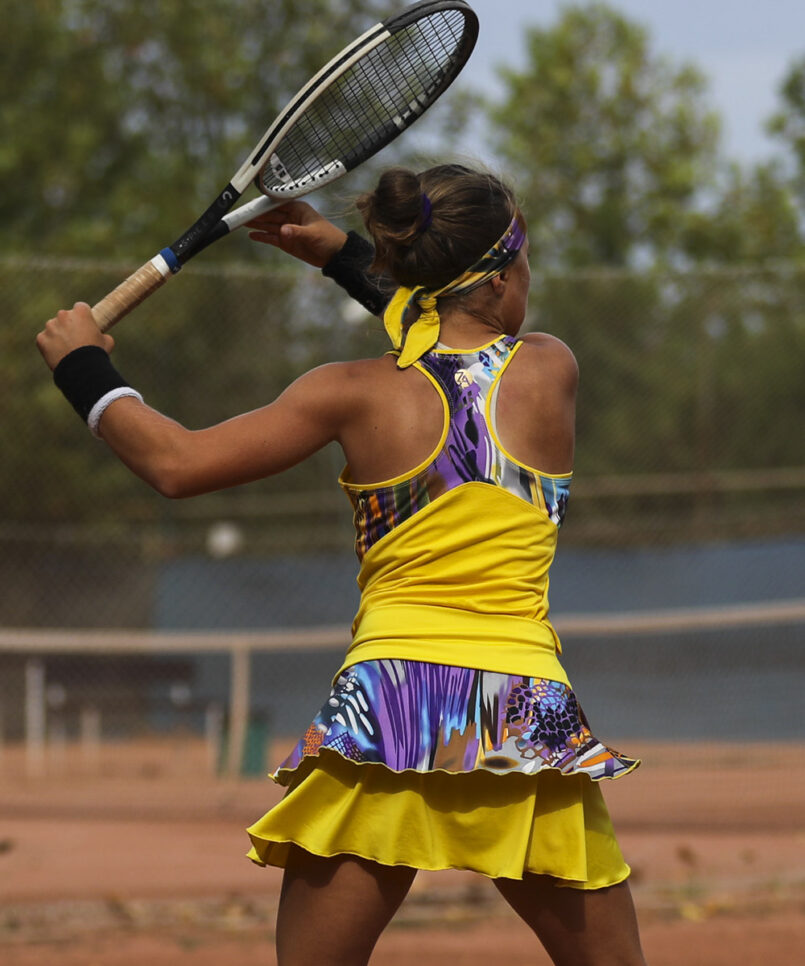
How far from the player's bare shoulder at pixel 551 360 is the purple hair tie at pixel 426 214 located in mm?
230

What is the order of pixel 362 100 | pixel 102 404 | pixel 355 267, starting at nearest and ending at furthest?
pixel 102 404, pixel 355 267, pixel 362 100

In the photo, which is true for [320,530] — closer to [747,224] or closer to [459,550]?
[459,550]

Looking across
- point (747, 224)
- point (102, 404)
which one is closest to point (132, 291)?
point (102, 404)

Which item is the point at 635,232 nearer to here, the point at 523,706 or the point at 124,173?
the point at 124,173

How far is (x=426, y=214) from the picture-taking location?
2062mm

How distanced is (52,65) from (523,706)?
15326mm

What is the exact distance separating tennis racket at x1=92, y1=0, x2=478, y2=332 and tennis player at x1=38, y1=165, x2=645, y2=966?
0.52 m

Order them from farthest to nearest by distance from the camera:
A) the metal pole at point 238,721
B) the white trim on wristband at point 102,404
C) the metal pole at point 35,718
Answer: the metal pole at point 35,718 → the metal pole at point 238,721 → the white trim on wristband at point 102,404

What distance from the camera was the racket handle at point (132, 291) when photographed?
228 cm

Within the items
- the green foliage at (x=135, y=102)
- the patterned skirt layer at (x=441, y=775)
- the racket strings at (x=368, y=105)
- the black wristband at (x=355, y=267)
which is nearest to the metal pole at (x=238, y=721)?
the racket strings at (x=368, y=105)

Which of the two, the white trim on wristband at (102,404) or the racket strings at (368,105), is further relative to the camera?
the racket strings at (368,105)

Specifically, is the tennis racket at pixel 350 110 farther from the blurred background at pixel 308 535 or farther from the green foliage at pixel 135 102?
the green foliage at pixel 135 102

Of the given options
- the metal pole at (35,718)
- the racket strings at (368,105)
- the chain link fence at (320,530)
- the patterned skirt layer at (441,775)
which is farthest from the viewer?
the metal pole at (35,718)

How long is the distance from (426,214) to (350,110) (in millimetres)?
716
